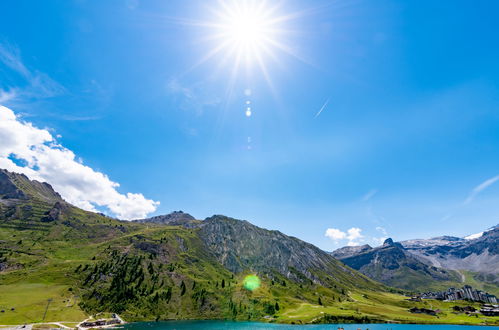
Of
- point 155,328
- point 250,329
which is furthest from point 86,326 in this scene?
point 250,329

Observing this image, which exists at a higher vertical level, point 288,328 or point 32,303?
point 32,303

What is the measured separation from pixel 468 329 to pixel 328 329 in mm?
100820

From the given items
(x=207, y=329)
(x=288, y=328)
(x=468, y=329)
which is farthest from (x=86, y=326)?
(x=468, y=329)

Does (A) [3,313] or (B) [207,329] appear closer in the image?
(A) [3,313]

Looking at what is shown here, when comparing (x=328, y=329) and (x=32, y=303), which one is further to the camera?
(x=32, y=303)

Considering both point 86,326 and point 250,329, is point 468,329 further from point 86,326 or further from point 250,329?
point 86,326

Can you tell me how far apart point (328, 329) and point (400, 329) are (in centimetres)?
5483

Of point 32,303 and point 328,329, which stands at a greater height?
point 32,303

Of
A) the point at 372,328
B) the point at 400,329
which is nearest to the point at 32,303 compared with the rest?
the point at 372,328

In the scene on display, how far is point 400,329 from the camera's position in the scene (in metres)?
197

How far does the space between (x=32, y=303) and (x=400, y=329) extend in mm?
255040

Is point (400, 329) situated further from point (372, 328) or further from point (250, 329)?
point (250, 329)

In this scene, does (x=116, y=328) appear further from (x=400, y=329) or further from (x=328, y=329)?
(x=400, y=329)

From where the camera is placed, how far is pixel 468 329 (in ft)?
646
